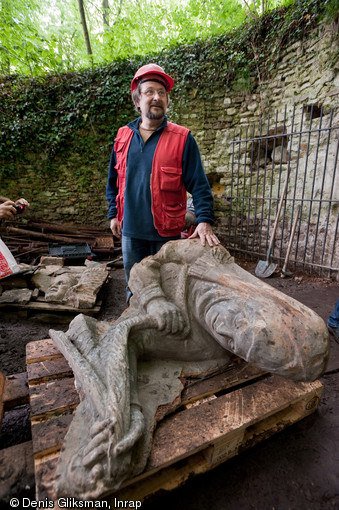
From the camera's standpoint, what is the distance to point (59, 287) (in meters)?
3.36

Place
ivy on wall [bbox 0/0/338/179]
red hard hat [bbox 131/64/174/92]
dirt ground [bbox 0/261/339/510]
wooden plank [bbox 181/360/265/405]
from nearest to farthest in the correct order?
dirt ground [bbox 0/261/339/510] < wooden plank [bbox 181/360/265/405] < red hard hat [bbox 131/64/174/92] < ivy on wall [bbox 0/0/338/179]

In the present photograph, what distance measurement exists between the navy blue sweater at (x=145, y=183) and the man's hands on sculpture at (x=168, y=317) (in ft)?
2.91

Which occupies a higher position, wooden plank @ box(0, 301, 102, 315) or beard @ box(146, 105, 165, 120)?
beard @ box(146, 105, 165, 120)

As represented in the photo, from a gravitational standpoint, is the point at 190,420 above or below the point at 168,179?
below

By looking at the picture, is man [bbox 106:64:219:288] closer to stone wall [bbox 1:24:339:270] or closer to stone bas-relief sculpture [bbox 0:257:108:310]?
stone bas-relief sculpture [bbox 0:257:108:310]

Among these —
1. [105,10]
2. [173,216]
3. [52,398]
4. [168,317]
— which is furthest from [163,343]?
[105,10]

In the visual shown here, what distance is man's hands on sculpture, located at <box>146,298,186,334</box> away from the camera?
1.52 metres

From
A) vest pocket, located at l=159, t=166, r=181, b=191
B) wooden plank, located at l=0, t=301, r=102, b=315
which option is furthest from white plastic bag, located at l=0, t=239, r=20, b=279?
vest pocket, located at l=159, t=166, r=181, b=191

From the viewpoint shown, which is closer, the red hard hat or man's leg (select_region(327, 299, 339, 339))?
the red hard hat

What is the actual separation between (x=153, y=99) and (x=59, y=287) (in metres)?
2.43

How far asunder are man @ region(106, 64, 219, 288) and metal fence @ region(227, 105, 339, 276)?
9.17 feet

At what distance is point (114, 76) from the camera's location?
253 inches

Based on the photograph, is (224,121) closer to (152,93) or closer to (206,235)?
(152,93)

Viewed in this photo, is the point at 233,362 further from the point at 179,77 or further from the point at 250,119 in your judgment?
the point at 179,77
